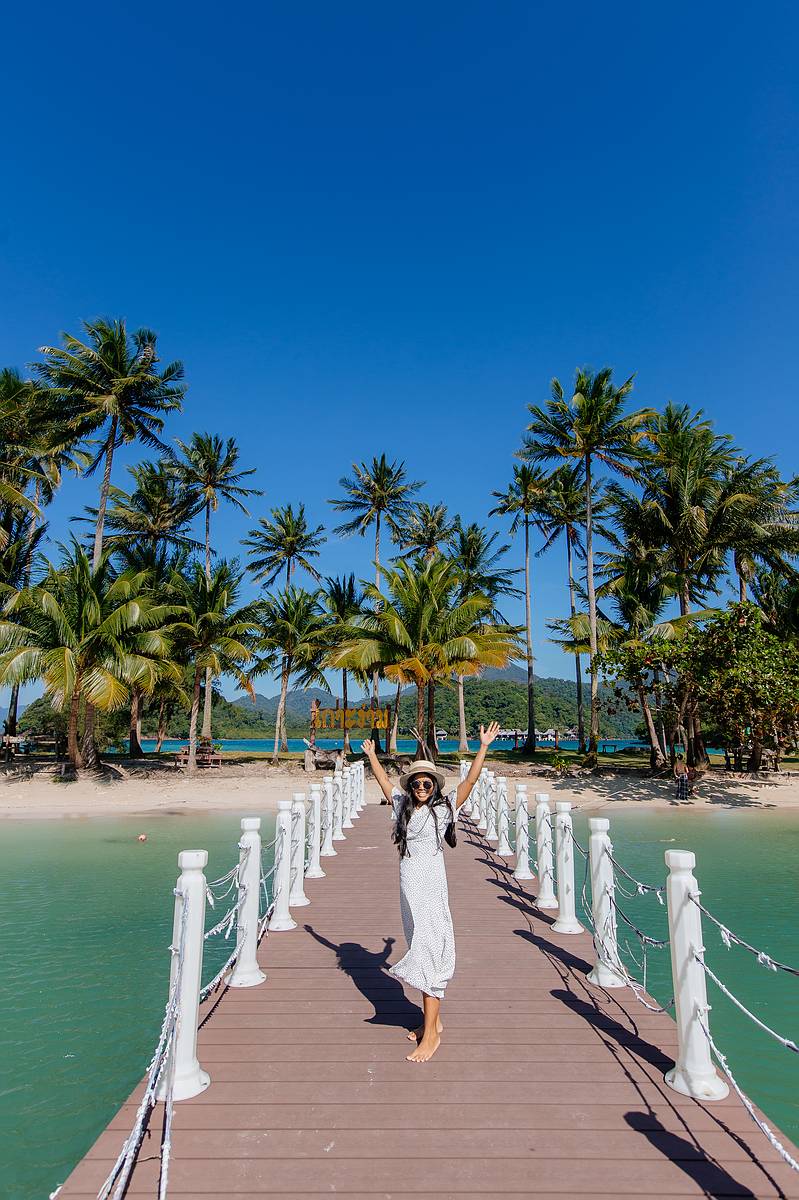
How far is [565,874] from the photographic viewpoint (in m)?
6.18

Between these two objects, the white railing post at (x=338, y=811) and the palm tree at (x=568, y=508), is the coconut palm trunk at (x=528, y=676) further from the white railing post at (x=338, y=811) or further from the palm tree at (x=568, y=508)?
the white railing post at (x=338, y=811)

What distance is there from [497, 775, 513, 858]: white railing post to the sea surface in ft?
6.53

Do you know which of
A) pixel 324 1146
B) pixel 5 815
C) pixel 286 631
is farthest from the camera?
A: pixel 286 631

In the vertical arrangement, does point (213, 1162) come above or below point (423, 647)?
below

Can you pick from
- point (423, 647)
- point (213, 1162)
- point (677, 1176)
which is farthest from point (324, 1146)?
point (423, 647)

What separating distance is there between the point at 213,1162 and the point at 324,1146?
0.48 meters

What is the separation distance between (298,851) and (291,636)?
78.0 feet

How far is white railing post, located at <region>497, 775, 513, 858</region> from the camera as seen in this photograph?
10379 millimetres

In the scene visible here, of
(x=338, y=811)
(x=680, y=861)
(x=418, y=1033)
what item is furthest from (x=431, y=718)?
(x=680, y=861)

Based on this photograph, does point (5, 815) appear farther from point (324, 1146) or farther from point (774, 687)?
point (774, 687)

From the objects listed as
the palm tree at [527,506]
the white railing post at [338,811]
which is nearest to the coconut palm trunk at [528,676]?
the palm tree at [527,506]

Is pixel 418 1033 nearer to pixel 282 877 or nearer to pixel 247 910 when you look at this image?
pixel 247 910

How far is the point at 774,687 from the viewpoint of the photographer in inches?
782

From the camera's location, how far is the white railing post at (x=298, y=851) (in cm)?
672
